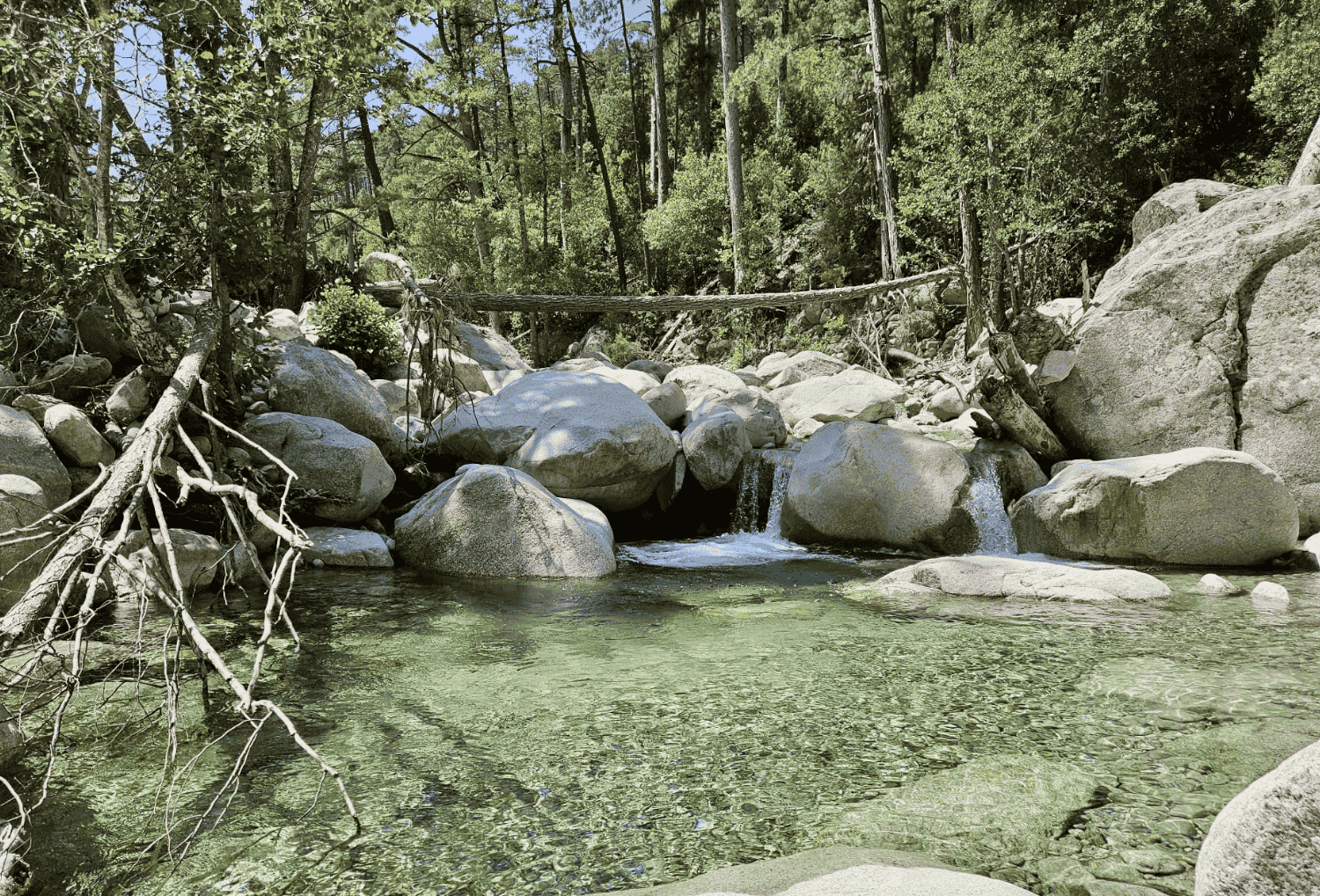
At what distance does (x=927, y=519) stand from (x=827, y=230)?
1540 cm

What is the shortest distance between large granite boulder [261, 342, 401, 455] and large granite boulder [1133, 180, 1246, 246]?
10536 mm

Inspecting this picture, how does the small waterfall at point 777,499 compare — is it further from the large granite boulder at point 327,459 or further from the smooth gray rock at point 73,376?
the smooth gray rock at point 73,376

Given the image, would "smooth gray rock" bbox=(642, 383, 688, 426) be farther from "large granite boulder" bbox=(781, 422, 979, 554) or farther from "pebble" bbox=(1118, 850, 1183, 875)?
"pebble" bbox=(1118, 850, 1183, 875)

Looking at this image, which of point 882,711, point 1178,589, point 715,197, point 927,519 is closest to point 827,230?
point 715,197

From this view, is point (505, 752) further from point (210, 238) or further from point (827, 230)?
point (827, 230)

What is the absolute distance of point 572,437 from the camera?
339 inches

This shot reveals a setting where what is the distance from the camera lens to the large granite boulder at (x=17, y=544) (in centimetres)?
497

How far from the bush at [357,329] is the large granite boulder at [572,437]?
2076 mm

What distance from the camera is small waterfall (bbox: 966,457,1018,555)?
8359 millimetres

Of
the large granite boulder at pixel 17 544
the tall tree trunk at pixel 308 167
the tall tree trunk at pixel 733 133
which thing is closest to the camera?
the large granite boulder at pixel 17 544

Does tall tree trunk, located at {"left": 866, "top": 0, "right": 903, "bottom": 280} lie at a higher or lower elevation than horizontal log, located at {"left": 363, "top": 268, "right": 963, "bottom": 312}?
higher

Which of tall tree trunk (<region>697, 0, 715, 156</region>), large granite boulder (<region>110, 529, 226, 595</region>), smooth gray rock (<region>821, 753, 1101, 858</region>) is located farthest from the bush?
tall tree trunk (<region>697, 0, 715, 156</region>)

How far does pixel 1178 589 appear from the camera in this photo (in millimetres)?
6371

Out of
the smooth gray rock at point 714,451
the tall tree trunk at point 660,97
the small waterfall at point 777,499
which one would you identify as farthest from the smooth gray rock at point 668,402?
the tall tree trunk at point 660,97
